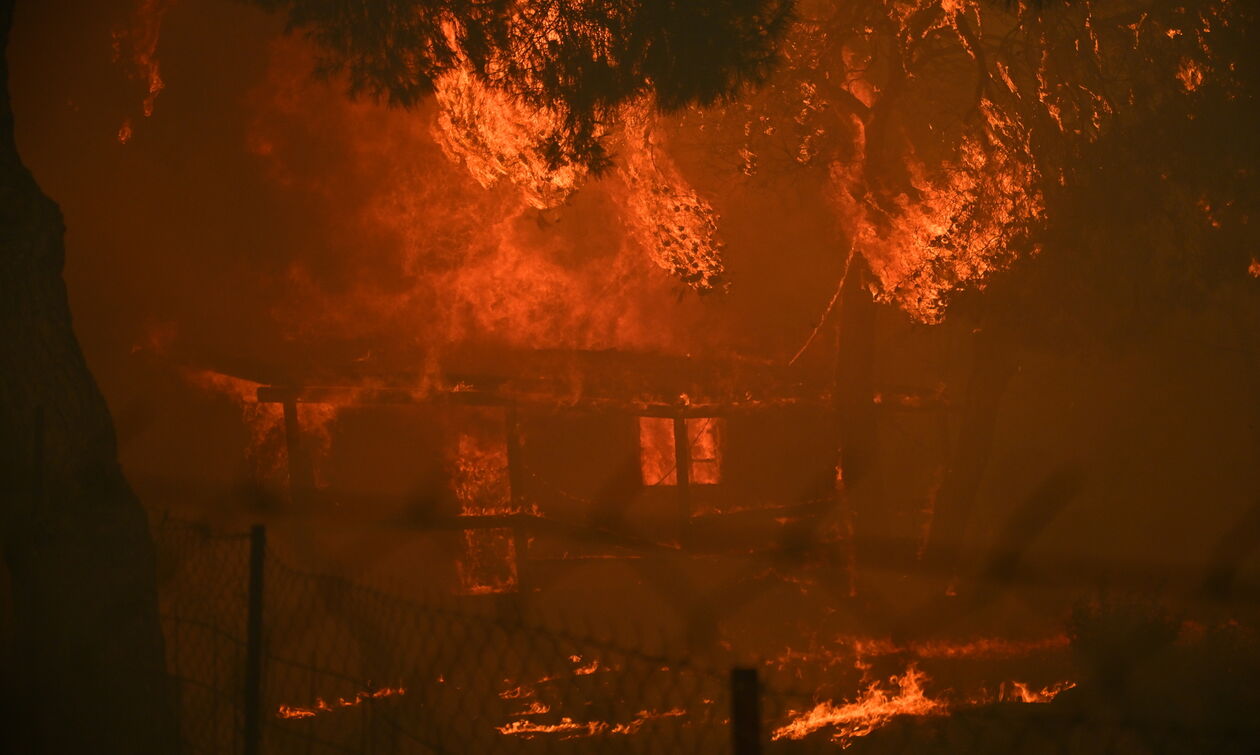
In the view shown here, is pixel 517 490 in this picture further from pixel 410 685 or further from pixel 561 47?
pixel 561 47

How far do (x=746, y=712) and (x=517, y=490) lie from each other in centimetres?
385

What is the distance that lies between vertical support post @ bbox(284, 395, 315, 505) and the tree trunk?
213 centimetres

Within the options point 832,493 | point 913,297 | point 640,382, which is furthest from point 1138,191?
point 640,382

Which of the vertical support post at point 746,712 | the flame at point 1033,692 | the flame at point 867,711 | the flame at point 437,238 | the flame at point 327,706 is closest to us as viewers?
the vertical support post at point 746,712

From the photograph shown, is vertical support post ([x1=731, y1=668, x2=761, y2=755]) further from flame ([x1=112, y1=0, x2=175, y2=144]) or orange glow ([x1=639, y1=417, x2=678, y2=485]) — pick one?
flame ([x1=112, y1=0, x2=175, y2=144])

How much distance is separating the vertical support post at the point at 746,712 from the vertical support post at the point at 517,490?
3795 mm

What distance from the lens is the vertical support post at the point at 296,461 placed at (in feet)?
16.4

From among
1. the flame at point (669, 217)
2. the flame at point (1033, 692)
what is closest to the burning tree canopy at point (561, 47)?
the flame at point (669, 217)

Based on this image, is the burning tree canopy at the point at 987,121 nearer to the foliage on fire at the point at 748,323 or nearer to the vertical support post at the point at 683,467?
the foliage on fire at the point at 748,323

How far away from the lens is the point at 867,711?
15.0 ft

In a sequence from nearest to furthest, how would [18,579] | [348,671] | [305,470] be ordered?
[18,579], [348,671], [305,470]

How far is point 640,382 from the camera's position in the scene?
5.21m

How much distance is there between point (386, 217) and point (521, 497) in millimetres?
1727

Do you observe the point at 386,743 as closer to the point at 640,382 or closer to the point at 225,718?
the point at 225,718
